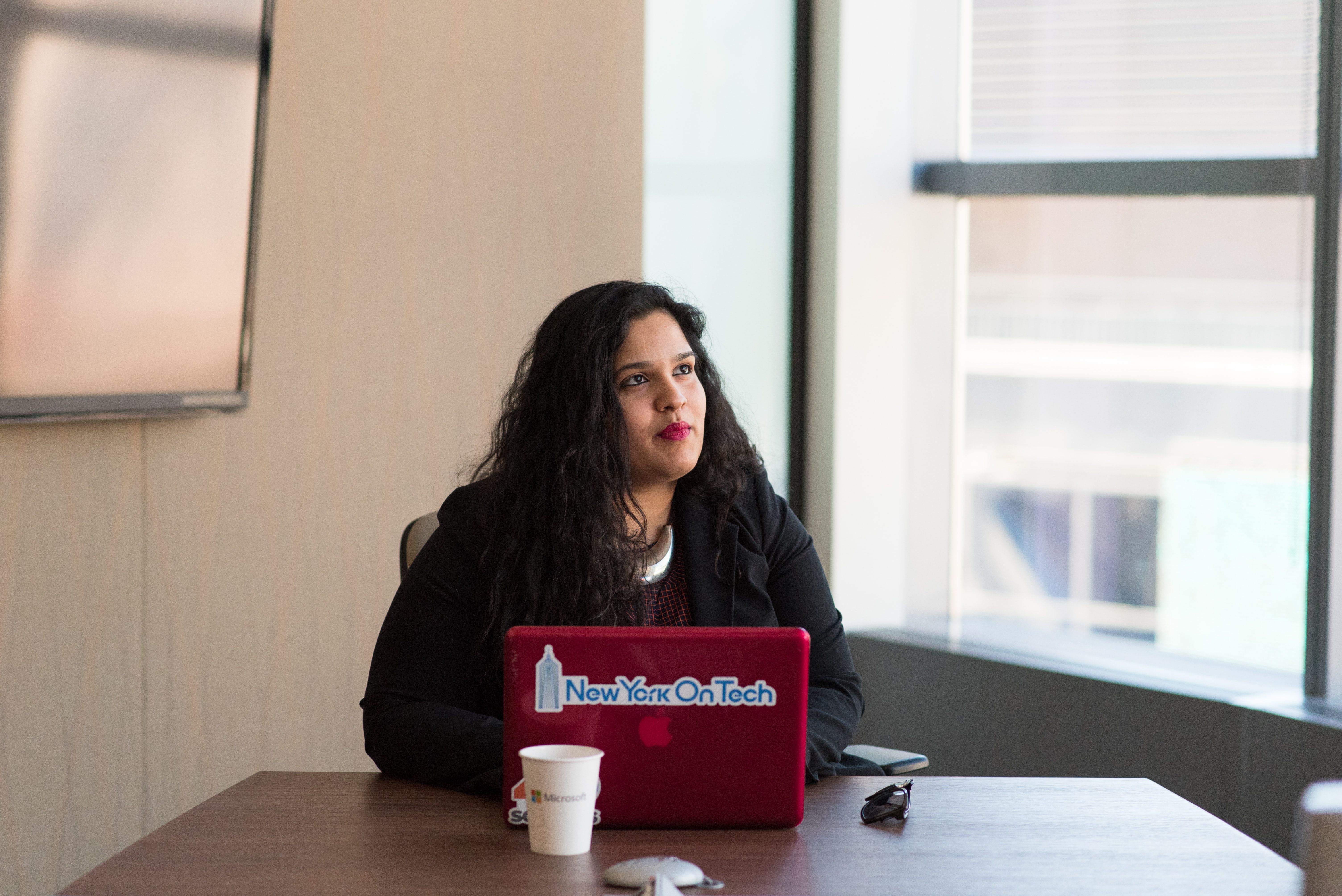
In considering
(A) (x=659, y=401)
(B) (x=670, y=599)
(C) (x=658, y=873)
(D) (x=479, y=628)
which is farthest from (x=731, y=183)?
(C) (x=658, y=873)

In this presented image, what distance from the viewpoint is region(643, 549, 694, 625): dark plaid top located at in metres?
1.78

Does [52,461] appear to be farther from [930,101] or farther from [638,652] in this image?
[930,101]

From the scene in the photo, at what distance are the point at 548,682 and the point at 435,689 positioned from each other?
0.44 m

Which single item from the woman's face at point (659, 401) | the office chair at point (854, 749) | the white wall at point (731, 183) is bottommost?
the office chair at point (854, 749)

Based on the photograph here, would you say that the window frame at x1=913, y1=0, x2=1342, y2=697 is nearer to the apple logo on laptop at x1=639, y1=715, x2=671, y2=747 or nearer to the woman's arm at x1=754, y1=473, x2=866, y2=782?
the woman's arm at x1=754, y1=473, x2=866, y2=782

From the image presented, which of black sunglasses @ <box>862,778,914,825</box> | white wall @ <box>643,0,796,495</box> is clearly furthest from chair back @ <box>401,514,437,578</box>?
white wall @ <box>643,0,796,495</box>

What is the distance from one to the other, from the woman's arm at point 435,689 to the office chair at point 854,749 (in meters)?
0.13

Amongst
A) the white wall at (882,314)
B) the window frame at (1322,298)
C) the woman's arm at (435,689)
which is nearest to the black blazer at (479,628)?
the woman's arm at (435,689)

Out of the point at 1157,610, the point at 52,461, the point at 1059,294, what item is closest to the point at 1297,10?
the point at 1059,294

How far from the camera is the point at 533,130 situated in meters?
2.94

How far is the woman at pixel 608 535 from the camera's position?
1.68m

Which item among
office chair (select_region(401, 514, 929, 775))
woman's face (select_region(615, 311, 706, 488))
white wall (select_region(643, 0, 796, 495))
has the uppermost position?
white wall (select_region(643, 0, 796, 495))

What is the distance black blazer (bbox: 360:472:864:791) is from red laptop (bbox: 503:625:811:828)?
0.17 m

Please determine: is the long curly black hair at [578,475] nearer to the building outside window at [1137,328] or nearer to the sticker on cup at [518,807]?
the sticker on cup at [518,807]
